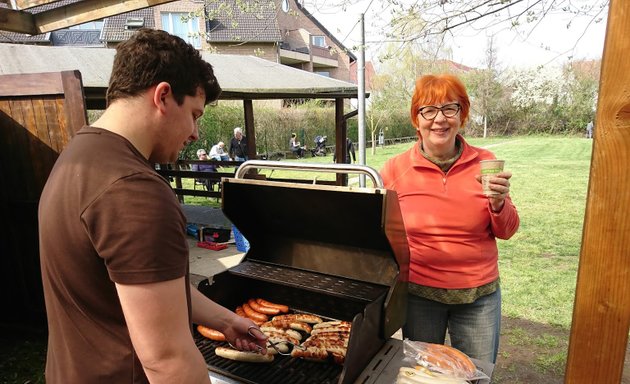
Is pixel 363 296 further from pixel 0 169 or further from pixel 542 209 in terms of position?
pixel 542 209

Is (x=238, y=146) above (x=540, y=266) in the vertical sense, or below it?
above

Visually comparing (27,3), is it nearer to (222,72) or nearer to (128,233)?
(128,233)

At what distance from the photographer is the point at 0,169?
4102 mm

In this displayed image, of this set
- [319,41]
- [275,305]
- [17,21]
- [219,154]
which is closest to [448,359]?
[275,305]

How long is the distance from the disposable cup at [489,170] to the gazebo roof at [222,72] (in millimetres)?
4925

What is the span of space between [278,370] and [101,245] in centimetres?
118

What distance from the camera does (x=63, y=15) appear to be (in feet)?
12.5

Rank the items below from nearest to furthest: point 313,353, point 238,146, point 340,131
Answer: point 313,353 → point 340,131 → point 238,146

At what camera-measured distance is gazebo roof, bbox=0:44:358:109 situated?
531 cm

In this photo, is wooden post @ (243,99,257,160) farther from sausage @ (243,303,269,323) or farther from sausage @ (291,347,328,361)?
sausage @ (291,347,328,361)

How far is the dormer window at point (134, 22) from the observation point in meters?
22.8

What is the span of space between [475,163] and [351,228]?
784mm

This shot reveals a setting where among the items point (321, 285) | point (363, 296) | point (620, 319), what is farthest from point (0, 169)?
point (620, 319)

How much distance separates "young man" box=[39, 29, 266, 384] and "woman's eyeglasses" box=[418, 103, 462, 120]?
4.41ft
